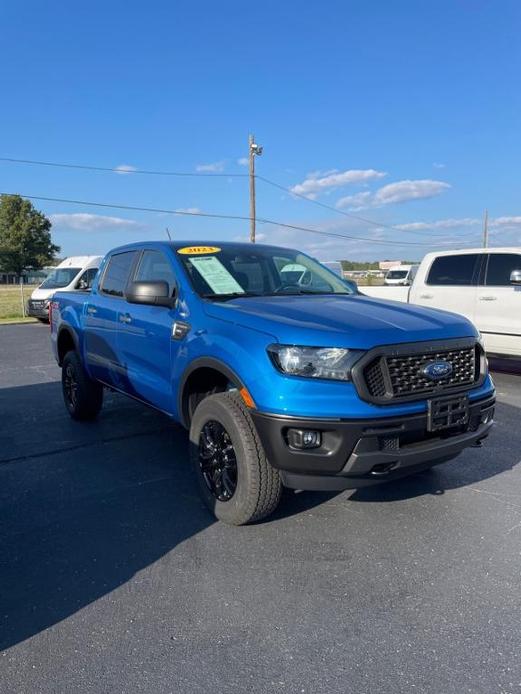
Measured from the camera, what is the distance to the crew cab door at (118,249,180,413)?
4020 millimetres

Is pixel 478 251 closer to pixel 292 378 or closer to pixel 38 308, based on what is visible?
pixel 292 378

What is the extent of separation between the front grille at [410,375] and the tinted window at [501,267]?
579 centimetres

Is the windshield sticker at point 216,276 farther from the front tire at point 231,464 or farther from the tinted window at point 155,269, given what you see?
the front tire at point 231,464

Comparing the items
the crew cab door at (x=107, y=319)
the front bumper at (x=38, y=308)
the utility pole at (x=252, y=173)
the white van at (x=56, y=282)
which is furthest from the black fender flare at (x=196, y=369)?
the utility pole at (x=252, y=173)

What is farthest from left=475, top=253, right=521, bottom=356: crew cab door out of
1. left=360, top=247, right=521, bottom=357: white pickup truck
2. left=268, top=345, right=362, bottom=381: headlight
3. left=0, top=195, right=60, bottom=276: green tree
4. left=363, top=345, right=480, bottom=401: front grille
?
left=0, top=195, right=60, bottom=276: green tree

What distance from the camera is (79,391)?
5.81 m

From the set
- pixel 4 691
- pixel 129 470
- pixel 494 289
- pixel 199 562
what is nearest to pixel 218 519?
pixel 199 562

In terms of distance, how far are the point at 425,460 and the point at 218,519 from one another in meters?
1.36

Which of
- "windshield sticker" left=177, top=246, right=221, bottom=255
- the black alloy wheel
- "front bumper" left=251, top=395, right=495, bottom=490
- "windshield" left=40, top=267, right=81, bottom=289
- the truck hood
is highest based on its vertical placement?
"windshield sticker" left=177, top=246, right=221, bottom=255

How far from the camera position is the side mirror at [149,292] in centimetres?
378

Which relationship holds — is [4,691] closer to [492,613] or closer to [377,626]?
[377,626]

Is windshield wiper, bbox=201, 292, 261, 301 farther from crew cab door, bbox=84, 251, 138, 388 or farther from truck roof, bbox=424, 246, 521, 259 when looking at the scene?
truck roof, bbox=424, 246, 521, 259

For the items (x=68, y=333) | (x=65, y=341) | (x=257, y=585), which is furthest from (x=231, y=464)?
(x=65, y=341)

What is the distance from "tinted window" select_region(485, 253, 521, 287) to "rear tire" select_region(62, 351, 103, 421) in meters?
6.23
